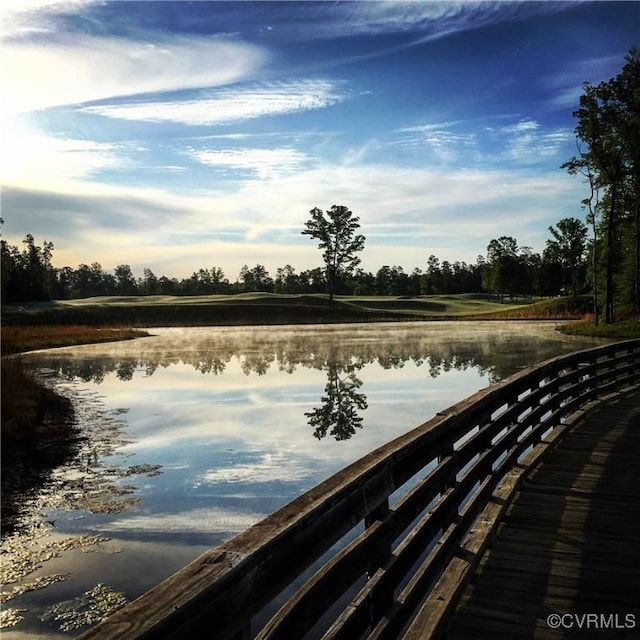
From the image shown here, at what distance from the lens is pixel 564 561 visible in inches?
221

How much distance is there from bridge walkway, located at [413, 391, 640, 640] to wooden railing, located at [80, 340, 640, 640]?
1.34ft

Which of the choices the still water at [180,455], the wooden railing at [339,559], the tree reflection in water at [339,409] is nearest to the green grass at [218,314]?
the still water at [180,455]

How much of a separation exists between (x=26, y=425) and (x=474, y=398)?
11633mm

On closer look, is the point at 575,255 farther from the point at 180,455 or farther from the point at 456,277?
the point at 180,455

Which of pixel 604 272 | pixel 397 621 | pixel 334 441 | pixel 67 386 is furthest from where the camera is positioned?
pixel 604 272

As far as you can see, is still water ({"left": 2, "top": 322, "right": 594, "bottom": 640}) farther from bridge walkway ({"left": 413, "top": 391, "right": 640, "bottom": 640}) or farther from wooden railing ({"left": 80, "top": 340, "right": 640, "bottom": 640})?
bridge walkway ({"left": 413, "top": 391, "right": 640, "bottom": 640})

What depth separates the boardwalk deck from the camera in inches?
175

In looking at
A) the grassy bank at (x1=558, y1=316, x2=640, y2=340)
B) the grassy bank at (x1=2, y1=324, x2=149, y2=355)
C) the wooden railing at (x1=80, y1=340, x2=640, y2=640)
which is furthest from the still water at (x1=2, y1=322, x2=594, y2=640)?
the grassy bank at (x1=558, y1=316, x2=640, y2=340)

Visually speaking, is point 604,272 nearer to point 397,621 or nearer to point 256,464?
point 256,464

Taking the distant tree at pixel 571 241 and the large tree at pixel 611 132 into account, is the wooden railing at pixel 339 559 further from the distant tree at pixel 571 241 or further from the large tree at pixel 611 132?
the distant tree at pixel 571 241

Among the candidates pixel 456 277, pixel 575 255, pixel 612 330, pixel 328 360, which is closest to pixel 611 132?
pixel 612 330

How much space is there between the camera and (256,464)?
437 inches

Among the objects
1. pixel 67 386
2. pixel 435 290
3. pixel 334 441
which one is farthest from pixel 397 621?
pixel 435 290

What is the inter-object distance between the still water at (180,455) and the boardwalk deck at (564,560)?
11.1ft
